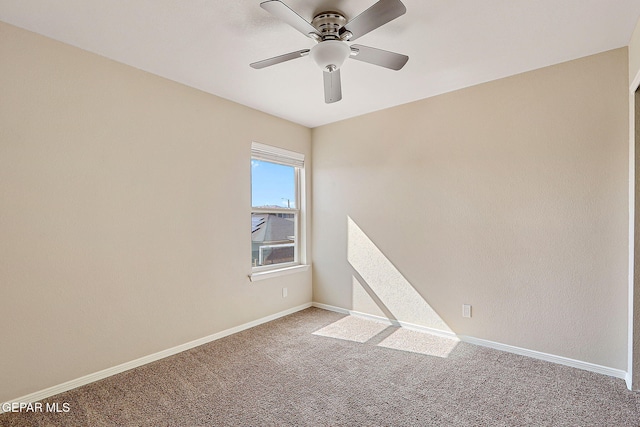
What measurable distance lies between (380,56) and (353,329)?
8.60ft

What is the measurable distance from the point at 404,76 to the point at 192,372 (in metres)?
2.98

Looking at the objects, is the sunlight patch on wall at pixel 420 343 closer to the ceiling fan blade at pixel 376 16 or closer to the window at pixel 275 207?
the window at pixel 275 207

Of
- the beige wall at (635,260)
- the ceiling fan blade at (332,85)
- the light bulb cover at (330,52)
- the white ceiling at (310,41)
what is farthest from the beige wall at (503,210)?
the light bulb cover at (330,52)

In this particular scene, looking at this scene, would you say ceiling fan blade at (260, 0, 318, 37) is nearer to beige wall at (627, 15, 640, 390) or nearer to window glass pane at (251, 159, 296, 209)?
window glass pane at (251, 159, 296, 209)

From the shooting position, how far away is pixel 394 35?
2139 mm

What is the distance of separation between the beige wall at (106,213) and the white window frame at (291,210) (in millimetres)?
256

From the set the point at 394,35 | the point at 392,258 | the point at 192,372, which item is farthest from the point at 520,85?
the point at 192,372

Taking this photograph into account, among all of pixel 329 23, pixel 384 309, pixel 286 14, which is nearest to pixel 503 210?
pixel 384 309

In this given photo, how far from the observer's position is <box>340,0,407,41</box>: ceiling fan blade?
5.03ft

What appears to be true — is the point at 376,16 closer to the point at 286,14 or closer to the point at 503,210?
the point at 286,14

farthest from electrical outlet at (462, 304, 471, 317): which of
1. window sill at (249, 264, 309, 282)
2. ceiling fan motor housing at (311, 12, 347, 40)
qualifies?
ceiling fan motor housing at (311, 12, 347, 40)

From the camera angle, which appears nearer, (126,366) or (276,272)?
(126,366)

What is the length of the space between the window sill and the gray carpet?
73 cm

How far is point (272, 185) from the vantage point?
390 centimetres
